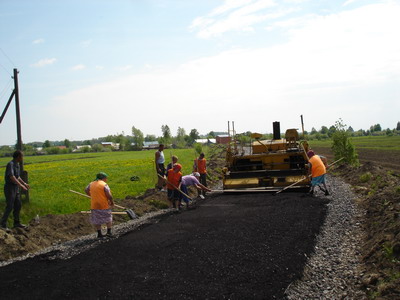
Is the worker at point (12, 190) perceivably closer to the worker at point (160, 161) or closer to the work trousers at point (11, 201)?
the work trousers at point (11, 201)

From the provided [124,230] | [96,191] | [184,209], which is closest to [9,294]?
[96,191]

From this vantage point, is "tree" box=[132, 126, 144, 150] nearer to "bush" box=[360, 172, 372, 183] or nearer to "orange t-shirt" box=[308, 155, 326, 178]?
"bush" box=[360, 172, 372, 183]

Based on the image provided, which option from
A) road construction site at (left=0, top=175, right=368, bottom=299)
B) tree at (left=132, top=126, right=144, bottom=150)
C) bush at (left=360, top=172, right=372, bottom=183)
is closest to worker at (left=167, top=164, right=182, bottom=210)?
road construction site at (left=0, top=175, right=368, bottom=299)

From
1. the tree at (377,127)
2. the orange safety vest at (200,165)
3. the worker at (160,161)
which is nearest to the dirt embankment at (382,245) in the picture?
the orange safety vest at (200,165)

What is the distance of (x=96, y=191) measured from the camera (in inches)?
339

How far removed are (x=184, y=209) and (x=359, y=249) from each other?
559 cm

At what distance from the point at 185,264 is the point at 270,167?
9.09 m

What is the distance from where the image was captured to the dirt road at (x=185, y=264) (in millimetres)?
5305

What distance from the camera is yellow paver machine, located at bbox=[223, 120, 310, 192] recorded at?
44.9 ft

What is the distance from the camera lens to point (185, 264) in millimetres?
6293

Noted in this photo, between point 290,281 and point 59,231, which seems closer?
point 290,281

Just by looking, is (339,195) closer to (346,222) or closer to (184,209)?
(346,222)

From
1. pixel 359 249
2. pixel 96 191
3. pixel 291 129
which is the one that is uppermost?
pixel 291 129

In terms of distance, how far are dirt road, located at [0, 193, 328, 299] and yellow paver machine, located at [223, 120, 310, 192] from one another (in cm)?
388
